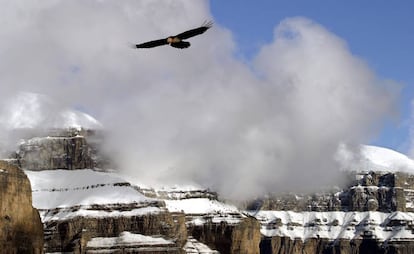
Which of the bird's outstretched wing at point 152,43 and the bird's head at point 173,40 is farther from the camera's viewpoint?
the bird's outstretched wing at point 152,43

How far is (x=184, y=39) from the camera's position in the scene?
52.8 meters

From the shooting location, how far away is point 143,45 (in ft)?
171

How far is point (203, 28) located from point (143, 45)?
10.7 feet

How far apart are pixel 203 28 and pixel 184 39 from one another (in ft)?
6.12

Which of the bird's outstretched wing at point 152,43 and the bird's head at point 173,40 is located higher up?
the bird's head at point 173,40

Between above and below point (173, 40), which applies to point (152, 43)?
below

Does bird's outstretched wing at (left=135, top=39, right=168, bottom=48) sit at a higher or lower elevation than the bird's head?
lower

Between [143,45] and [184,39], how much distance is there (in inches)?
86.4

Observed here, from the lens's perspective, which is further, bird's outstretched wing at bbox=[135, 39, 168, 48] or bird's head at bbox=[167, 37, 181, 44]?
bird's outstretched wing at bbox=[135, 39, 168, 48]

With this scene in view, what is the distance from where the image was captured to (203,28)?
51.2 m
